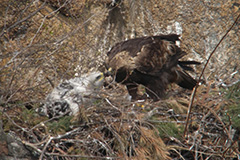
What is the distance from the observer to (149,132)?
3500 millimetres

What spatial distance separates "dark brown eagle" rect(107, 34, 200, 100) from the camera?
487 cm

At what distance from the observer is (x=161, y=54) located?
510 centimetres

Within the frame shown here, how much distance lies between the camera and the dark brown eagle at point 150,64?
16.0 ft

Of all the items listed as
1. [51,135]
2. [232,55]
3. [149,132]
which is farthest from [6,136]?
[232,55]

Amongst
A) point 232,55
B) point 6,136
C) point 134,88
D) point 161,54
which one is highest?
point 6,136

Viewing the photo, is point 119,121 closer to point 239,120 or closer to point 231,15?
point 239,120

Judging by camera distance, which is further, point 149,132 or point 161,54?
point 161,54

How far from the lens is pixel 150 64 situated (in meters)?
4.95

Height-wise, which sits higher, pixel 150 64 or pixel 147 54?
pixel 147 54

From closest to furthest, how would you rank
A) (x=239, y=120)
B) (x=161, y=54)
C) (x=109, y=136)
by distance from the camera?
(x=109, y=136), (x=239, y=120), (x=161, y=54)

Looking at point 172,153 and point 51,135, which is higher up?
point 51,135

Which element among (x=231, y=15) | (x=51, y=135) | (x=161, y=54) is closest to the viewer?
(x=51, y=135)

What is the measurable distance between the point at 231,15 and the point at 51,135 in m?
4.06

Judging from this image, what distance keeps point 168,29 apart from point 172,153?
9.86 ft
